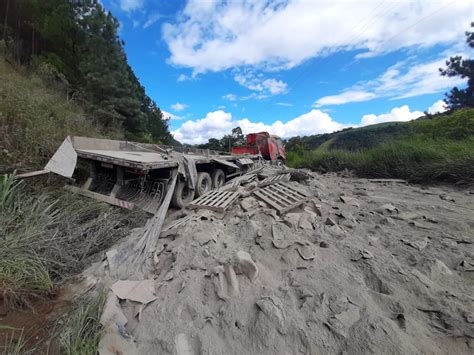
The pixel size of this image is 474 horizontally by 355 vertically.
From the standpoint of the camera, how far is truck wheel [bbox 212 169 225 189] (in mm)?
5945

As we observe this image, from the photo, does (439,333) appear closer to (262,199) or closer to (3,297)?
(262,199)

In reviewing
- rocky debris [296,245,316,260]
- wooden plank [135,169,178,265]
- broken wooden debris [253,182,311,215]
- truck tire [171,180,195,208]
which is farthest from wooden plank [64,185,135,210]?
rocky debris [296,245,316,260]

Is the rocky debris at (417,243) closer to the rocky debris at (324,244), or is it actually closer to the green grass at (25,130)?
the rocky debris at (324,244)

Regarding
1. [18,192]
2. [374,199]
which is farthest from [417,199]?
[18,192]

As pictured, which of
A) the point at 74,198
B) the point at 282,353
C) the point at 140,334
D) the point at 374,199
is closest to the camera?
the point at 282,353

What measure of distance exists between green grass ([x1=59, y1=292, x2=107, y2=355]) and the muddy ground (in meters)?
0.08

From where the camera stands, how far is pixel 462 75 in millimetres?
15859

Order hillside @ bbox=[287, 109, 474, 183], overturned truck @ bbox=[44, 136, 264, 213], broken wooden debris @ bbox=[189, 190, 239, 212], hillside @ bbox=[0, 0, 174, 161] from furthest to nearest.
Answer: hillside @ bbox=[0, 0, 174, 161] → hillside @ bbox=[287, 109, 474, 183] → broken wooden debris @ bbox=[189, 190, 239, 212] → overturned truck @ bbox=[44, 136, 264, 213]

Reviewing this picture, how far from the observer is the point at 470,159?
616 cm

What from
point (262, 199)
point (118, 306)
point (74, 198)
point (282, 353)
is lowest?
point (282, 353)

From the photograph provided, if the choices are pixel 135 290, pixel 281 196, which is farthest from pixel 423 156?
pixel 135 290

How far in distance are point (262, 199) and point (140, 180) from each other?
7.61ft

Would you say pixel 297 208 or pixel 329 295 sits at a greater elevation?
pixel 297 208

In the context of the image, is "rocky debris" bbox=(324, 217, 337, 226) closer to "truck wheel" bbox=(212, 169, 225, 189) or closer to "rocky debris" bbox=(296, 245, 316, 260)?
"rocky debris" bbox=(296, 245, 316, 260)
